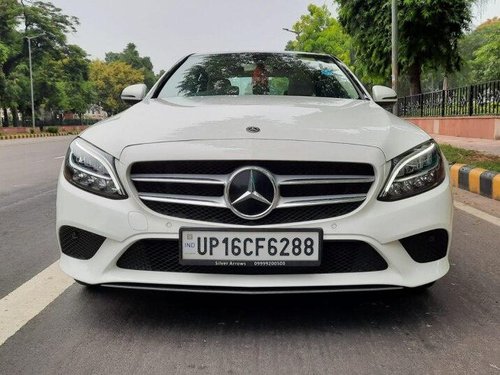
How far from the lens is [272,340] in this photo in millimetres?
2461

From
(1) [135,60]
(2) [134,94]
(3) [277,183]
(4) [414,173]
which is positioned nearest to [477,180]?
(2) [134,94]

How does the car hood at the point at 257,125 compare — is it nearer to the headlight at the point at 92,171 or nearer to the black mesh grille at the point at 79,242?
the headlight at the point at 92,171

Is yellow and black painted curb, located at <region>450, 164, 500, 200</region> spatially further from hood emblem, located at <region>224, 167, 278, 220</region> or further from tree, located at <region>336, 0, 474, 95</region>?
tree, located at <region>336, 0, 474, 95</region>

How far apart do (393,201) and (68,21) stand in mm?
52580

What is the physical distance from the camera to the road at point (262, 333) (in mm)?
2246

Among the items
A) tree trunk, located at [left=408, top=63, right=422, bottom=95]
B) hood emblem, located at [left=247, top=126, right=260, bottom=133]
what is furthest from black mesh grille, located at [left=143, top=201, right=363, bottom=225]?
tree trunk, located at [left=408, top=63, right=422, bottom=95]

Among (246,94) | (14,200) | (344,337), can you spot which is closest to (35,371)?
(344,337)

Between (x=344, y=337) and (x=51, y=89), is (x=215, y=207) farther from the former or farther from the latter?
(x=51, y=89)

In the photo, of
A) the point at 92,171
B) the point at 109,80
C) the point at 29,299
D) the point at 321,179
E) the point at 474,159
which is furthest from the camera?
the point at 109,80

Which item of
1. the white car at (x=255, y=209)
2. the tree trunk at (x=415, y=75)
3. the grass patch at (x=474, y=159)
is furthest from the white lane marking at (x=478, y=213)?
the tree trunk at (x=415, y=75)

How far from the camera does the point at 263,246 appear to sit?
2.41 m

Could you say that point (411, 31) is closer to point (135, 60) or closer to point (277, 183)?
point (277, 183)

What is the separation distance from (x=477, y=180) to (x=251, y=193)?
18.3 ft

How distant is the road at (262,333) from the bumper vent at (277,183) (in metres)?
0.48
